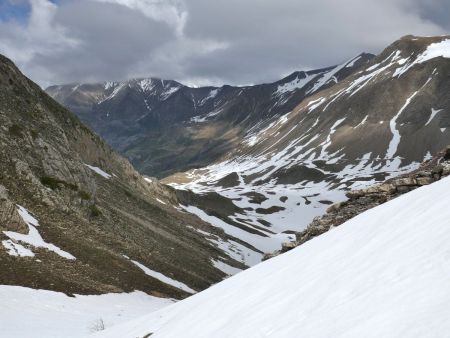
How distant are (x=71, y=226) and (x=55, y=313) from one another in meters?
17.3

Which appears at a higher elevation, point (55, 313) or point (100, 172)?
point (100, 172)

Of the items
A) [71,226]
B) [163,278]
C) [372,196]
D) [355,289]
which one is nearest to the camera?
[355,289]

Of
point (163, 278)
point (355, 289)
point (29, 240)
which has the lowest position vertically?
point (355, 289)

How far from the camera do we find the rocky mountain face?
1272 inches

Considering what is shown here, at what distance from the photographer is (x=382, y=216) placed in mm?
13453

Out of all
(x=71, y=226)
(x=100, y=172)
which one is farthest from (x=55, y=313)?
(x=100, y=172)

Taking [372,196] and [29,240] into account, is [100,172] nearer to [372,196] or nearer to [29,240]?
[29,240]

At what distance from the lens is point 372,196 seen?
67.8 ft

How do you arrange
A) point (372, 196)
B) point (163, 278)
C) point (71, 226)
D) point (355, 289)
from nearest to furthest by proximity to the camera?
1. point (355, 289)
2. point (372, 196)
3. point (71, 226)
4. point (163, 278)

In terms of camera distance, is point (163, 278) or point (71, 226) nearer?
point (71, 226)

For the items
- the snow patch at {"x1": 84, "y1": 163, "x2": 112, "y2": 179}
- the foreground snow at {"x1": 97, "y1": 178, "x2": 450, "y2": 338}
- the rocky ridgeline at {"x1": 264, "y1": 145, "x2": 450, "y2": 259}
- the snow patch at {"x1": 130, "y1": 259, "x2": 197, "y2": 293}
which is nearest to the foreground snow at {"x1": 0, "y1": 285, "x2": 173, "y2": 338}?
the foreground snow at {"x1": 97, "y1": 178, "x2": 450, "y2": 338}

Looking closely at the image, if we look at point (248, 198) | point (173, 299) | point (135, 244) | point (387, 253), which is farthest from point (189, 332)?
point (248, 198)

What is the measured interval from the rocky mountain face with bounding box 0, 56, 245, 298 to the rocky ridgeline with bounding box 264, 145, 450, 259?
57.8 feet

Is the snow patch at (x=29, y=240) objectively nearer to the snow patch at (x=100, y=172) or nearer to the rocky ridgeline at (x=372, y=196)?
the rocky ridgeline at (x=372, y=196)
